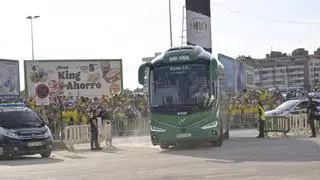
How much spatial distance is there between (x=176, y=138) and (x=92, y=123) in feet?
14.9

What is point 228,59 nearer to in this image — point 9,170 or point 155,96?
point 155,96

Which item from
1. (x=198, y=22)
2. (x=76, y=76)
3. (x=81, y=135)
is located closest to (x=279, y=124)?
(x=198, y=22)

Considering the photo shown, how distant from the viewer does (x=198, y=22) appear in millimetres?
33938

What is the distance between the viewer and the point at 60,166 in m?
18.8

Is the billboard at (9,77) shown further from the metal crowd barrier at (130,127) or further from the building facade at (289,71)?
the building facade at (289,71)

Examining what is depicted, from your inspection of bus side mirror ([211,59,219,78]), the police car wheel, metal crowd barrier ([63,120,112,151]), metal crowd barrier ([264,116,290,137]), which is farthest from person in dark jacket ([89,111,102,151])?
metal crowd barrier ([264,116,290,137])

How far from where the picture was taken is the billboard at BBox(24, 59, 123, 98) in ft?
145

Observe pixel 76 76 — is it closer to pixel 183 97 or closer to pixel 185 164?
pixel 183 97

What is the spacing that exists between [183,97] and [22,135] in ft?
18.8

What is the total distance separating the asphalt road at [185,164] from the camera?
14.9 meters

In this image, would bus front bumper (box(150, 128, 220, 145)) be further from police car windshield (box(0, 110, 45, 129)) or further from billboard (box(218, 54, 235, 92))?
billboard (box(218, 54, 235, 92))

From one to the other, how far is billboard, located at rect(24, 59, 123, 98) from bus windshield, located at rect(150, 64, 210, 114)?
21.4m

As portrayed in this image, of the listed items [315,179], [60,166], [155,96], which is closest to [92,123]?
[155,96]

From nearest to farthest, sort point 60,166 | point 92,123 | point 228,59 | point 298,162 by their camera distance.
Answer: point 298,162 < point 60,166 < point 92,123 < point 228,59
